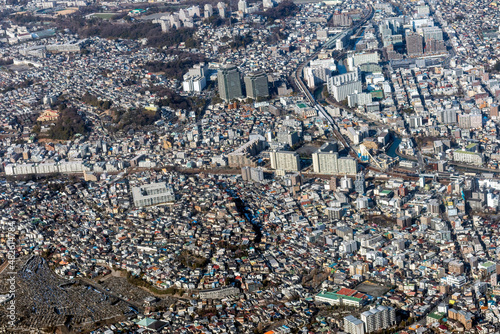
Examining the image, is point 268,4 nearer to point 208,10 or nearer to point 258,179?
point 208,10

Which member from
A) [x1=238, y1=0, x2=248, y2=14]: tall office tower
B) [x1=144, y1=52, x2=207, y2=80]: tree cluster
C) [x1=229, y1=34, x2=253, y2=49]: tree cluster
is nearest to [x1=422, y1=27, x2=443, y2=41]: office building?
[x1=229, y1=34, x2=253, y2=49]: tree cluster

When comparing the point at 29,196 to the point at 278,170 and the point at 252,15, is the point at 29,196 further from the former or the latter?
the point at 252,15

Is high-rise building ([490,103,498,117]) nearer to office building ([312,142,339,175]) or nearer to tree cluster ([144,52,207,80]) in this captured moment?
office building ([312,142,339,175])

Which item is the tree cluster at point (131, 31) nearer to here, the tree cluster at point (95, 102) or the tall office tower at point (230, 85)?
the tree cluster at point (95, 102)

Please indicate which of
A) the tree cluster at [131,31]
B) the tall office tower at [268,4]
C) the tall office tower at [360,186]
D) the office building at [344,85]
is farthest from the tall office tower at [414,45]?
the tall office tower at [360,186]

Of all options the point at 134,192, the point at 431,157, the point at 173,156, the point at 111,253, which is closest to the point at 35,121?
the point at 173,156

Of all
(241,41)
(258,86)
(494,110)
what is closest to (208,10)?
(241,41)
